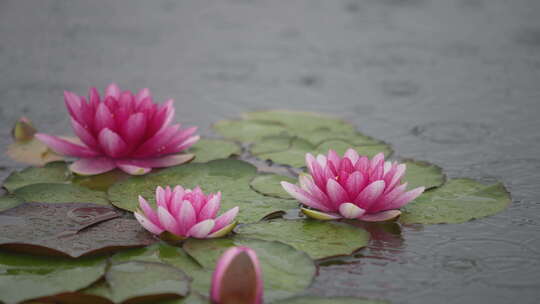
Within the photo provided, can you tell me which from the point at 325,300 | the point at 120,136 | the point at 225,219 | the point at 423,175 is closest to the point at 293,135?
the point at 423,175

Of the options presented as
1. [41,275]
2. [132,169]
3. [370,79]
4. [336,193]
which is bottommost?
[41,275]

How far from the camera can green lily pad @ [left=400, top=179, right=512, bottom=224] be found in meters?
2.31

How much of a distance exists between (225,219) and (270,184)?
44 cm

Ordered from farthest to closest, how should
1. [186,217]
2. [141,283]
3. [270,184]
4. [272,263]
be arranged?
1. [270,184]
2. [186,217]
3. [272,263]
4. [141,283]

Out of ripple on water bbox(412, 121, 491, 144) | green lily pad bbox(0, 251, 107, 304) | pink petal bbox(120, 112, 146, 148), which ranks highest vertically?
ripple on water bbox(412, 121, 491, 144)

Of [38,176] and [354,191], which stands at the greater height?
[354,191]

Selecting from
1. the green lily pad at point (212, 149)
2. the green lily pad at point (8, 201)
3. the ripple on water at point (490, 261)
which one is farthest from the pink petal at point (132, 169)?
the ripple on water at point (490, 261)

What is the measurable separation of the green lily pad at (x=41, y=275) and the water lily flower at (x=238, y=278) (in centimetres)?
36

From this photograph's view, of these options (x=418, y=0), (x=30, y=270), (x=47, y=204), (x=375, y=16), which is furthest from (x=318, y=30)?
(x=30, y=270)

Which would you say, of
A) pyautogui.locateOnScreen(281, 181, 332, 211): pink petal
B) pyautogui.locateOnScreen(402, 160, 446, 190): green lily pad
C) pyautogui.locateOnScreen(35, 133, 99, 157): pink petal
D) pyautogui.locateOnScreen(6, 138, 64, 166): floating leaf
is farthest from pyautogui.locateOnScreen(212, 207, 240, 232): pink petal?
pyautogui.locateOnScreen(6, 138, 64, 166): floating leaf

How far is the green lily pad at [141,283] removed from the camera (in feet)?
5.86

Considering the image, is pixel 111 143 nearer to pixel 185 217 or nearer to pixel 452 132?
pixel 185 217

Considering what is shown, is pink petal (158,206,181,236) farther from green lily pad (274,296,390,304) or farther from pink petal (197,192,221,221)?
green lily pad (274,296,390,304)

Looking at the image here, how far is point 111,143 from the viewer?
263cm
